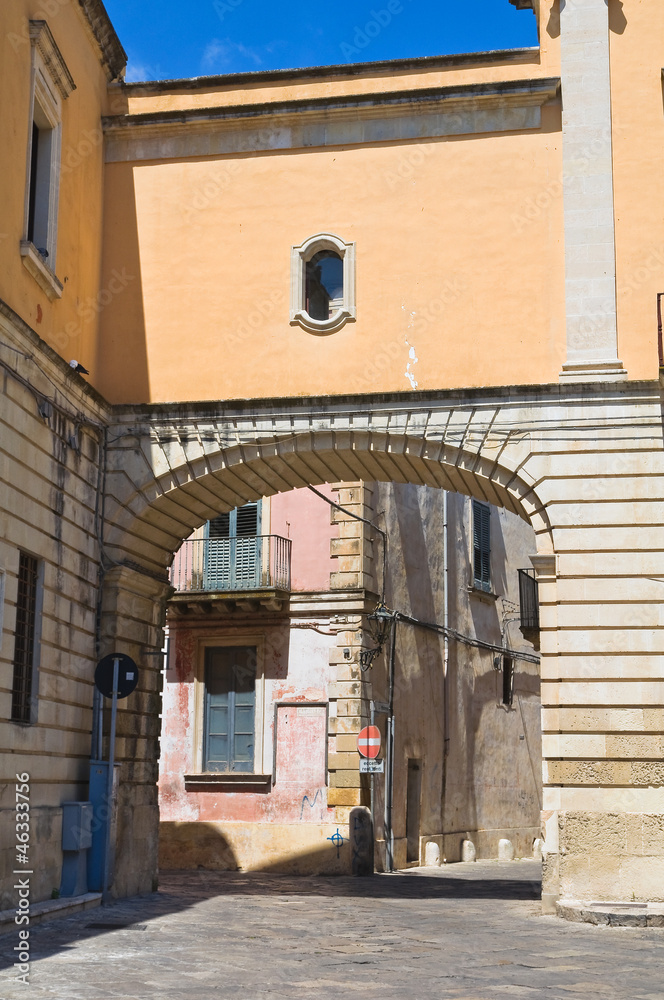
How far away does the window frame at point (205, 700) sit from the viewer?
2036 centimetres

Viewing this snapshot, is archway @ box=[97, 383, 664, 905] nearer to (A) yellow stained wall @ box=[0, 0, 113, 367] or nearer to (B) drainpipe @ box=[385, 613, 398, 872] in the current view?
(A) yellow stained wall @ box=[0, 0, 113, 367]

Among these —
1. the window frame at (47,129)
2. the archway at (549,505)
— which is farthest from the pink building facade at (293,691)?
the window frame at (47,129)

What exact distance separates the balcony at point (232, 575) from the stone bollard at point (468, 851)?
7.07 meters

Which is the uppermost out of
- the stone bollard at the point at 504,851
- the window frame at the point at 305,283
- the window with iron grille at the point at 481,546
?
the window frame at the point at 305,283

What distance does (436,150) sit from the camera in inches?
553

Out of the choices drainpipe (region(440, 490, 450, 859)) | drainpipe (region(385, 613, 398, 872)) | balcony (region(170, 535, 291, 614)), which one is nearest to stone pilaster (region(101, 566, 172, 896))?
balcony (region(170, 535, 291, 614))

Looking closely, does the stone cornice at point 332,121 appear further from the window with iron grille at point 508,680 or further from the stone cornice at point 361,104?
the window with iron grille at point 508,680

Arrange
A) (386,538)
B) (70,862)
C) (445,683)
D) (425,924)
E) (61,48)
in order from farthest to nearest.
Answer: (445,683) < (386,538) < (61,48) < (70,862) < (425,924)

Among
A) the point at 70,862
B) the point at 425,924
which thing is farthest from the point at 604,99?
the point at 70,862

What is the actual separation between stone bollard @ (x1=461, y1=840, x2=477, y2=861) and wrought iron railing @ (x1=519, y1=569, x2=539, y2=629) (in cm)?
580

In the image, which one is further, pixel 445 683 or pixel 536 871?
pixel 445 683

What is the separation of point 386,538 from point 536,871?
6.28 metres

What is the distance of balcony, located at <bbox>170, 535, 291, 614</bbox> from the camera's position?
20406 millimetres

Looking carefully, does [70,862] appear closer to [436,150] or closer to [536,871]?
[436,150]
